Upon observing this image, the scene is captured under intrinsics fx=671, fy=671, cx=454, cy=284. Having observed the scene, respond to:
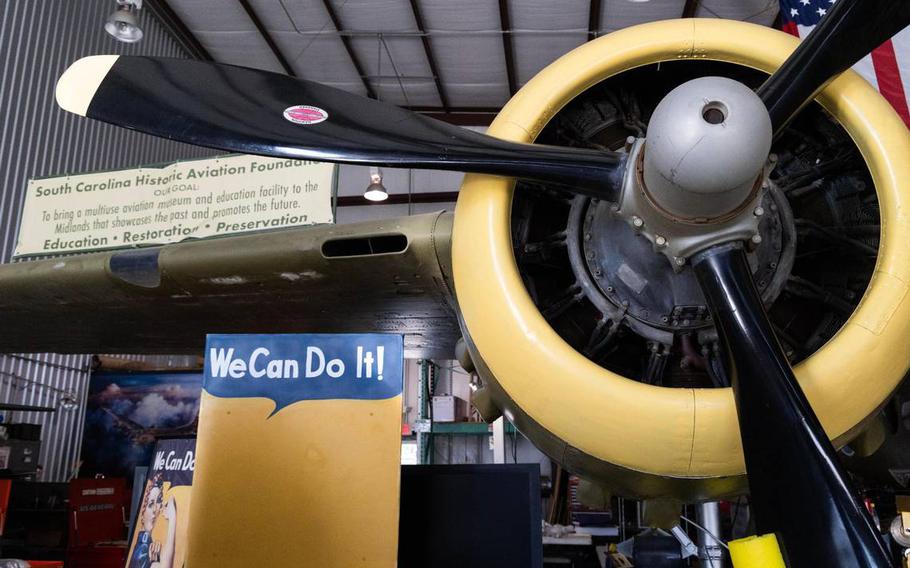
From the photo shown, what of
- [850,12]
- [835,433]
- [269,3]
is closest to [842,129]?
[850,12]

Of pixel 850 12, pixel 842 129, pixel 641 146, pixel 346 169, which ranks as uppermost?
pixel 346 169

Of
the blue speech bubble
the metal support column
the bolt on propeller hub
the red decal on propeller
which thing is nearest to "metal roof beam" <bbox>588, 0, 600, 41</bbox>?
the metal support column

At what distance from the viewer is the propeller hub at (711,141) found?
5.20ft

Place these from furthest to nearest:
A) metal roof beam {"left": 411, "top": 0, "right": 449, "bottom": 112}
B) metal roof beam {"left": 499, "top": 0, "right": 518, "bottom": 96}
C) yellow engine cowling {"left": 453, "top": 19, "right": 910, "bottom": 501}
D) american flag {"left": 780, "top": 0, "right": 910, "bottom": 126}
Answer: metal roof beam {"left": 411, "top": 0, "right": 449, "bottom": 112}
metal roof beam {"left": 499, "top": 0, "right": 518, "bottom": 96}
american flag {"left": 780, "top": 0, "right": 910, "bottom": 126}
yellow engine cowling {"left": 453, "top": 19, "right": 910, "bottom": 501}

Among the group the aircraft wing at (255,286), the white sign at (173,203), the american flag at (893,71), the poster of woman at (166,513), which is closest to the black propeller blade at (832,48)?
the aircraft wing at (255,286)

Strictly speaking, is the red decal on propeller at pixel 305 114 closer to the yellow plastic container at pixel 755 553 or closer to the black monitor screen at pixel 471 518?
the black monitor screen at pixel 471 518

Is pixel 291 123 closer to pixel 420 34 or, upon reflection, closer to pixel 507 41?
pixel 420 34

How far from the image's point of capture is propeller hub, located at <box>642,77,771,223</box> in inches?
Answer: 62.4

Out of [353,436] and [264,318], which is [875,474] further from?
[264,318]

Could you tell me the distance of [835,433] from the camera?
72.1 inches

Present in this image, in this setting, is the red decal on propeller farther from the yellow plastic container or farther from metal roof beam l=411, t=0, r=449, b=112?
metal roof beam l=411, t=0, r=449, b=112

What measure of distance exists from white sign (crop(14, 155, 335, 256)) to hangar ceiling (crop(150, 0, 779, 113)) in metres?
7.74

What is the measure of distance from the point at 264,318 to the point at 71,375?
28.8ft

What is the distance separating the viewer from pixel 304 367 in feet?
6.06
